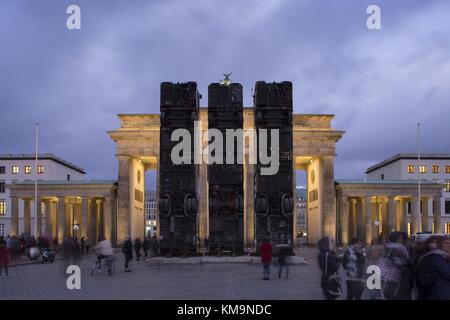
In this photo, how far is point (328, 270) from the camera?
14.5 m

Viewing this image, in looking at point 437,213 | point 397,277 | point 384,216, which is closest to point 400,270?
point 397,277

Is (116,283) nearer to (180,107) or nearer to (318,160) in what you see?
(180,107)

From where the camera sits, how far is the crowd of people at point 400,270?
37.9 ft

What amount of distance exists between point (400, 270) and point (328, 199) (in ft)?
200

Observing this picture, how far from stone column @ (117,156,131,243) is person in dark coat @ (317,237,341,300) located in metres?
59.3

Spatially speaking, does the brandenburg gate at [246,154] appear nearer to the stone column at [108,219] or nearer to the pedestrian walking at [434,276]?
the stone column at [108,219]

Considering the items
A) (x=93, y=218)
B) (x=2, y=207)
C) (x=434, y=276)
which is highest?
(x=434, y=276)

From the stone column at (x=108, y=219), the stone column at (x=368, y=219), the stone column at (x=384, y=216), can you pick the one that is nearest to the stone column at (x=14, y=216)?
the stone column at (x=108, y=219)

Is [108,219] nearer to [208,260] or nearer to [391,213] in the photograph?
[391,213]

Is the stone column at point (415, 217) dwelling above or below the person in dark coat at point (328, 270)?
below

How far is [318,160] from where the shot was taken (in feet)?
254

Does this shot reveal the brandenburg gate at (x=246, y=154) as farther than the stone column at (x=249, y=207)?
Yes

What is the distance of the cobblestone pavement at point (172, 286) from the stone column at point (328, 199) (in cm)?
4231
